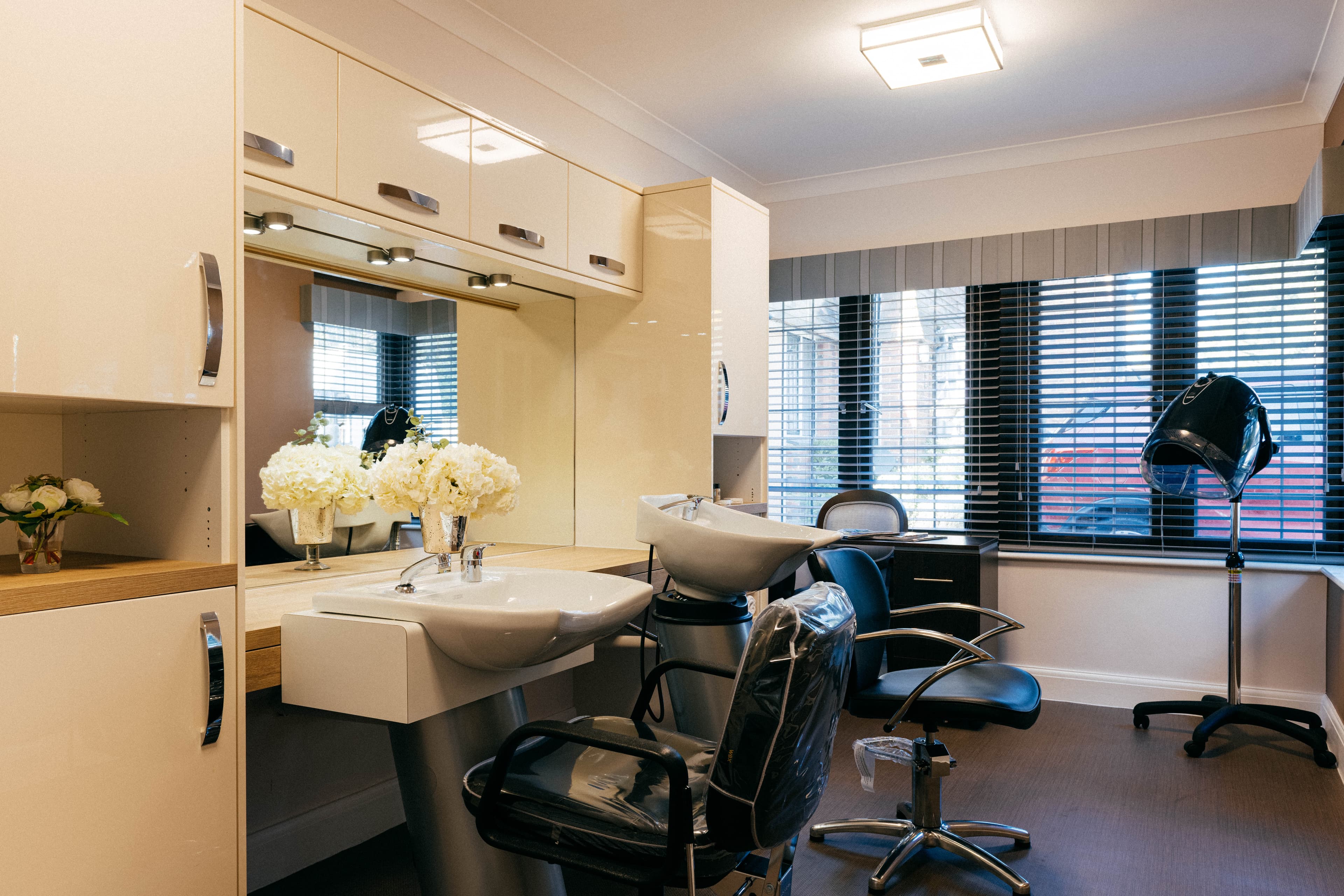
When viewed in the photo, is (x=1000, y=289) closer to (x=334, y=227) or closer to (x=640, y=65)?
(x=640, y=65)

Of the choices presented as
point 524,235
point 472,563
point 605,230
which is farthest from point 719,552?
point 605,230

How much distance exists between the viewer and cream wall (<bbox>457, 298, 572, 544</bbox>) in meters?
3.03

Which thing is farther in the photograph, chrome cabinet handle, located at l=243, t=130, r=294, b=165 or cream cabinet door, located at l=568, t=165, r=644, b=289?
cream cabinet door, located at l=568, t=165, r=644, b=289

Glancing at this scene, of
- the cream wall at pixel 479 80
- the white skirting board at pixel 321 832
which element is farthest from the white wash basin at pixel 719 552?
the cream wall at pixel 479 80

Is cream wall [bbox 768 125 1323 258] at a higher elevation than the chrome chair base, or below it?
higher

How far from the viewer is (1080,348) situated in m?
4.25

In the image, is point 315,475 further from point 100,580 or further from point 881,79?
point 881,79

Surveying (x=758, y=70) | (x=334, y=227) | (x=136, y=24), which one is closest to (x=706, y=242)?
(x=758, y=70)

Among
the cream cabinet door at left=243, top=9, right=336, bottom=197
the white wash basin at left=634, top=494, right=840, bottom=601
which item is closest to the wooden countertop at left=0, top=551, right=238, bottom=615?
the cream cabinet door at left=243, top=9, right=336, bottom=197

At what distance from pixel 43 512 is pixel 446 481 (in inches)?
32.4

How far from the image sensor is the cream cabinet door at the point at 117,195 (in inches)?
49.4

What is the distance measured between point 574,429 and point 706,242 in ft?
2.80

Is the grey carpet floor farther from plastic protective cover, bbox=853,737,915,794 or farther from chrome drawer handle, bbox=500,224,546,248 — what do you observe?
chrome drawer handle, bbox=500,224,546,248

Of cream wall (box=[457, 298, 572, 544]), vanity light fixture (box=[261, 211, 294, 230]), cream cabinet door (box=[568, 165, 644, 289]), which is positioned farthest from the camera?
cream wall (box=[457, 298, 572, 544])
